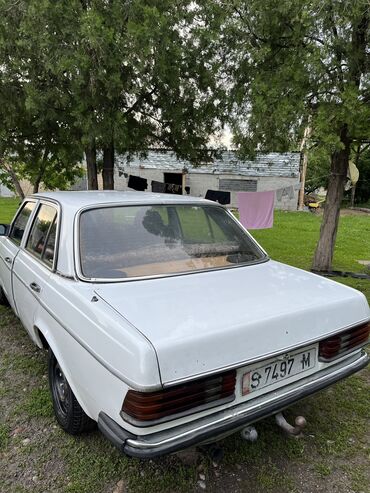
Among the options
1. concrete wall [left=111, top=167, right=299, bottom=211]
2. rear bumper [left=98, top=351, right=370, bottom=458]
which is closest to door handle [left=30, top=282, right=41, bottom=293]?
rear bumper [left=98, top=351, right=370, bottom=458]

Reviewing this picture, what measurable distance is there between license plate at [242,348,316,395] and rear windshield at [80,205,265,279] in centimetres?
93

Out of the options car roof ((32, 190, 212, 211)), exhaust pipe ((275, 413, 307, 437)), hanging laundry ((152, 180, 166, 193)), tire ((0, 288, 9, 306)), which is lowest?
tire ((0, 288, 9, 306))

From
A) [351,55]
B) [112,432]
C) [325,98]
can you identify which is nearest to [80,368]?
[112,432]

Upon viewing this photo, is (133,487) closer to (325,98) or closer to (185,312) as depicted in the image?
(185,312)

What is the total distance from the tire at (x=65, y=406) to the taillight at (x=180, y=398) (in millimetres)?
886

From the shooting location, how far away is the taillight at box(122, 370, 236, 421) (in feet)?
5.71

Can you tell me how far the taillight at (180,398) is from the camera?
174 centimetres

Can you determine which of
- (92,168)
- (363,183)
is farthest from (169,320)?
(363,183)

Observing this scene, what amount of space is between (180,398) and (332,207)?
5822 mm

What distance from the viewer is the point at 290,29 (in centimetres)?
493

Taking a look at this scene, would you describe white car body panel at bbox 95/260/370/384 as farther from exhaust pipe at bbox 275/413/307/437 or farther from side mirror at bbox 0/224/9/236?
side mirror at bbox 0/224/9/236

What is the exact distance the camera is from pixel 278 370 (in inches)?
84.9

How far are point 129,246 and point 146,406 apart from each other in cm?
132

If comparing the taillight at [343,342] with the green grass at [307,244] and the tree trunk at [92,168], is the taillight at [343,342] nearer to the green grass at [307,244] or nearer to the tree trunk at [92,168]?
the green grass at [307,244]
